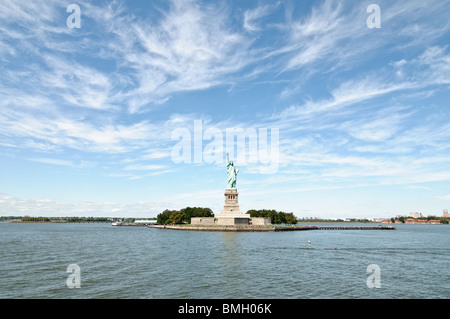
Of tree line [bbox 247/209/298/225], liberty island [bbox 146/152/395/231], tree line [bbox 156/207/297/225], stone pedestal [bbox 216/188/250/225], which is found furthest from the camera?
tree line [bbox 247/209/298/225]

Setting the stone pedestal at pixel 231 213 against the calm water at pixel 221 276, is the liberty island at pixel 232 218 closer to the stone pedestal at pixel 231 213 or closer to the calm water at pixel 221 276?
the stone pedestal at pixel 231 213

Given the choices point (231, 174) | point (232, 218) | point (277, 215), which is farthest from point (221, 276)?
point (277, 215)

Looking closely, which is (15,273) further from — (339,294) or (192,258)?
(339,294)

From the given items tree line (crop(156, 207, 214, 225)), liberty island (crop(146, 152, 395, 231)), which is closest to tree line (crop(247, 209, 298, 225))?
tree line (crop(156, 207, 214, 225))

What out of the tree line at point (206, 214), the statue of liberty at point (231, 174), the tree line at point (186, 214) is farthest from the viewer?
the tree line at point (206, 214)

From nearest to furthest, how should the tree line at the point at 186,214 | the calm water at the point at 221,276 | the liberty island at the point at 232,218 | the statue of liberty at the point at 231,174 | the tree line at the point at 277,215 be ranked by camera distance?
the calm water at the point at 221,276
the liberty island at the point at 232,218
the statue of liberty at the point at 231,174
the tree line at the point at 186,214
the tree line at the point at 277,215

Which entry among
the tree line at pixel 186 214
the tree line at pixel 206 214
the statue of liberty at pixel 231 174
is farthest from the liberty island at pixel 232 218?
the tree line at pixel 206 214

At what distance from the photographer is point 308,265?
34.8 metres

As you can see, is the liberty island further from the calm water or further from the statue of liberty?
the calm water

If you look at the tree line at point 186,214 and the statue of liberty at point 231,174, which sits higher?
the statue of liberty at point 231,174
